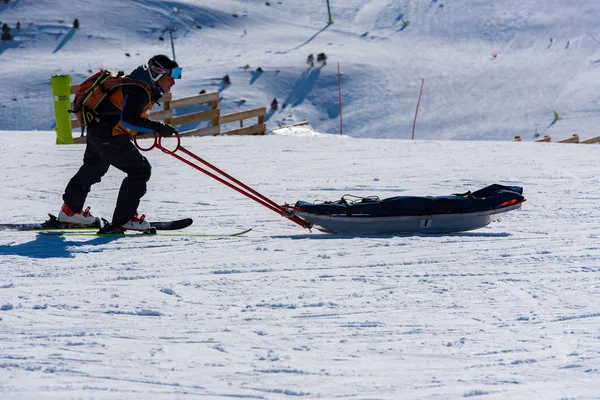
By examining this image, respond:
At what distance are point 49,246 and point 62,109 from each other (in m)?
7.57

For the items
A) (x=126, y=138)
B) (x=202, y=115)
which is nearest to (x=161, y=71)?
(x=126, y=138)

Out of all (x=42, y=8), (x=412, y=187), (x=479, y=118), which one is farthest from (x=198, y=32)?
(x=412, y=187)

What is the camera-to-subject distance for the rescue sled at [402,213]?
6293 mm

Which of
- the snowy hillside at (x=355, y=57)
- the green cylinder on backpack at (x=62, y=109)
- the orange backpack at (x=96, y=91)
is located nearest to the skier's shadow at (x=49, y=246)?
the orange backpack at (x=96, y=91)

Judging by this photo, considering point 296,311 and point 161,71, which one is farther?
point 161,71

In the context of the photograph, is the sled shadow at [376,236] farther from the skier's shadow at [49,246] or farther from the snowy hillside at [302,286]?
the skier's shadow at [49,246]

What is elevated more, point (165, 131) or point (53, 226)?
point (165, 131)

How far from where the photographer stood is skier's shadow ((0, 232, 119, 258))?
18.0 feet

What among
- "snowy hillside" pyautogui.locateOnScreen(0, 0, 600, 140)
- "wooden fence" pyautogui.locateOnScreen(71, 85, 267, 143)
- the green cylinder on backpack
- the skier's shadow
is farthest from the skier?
"snowy hillside" pyautogui.locateOnScreen(0, 0, 600, 140)

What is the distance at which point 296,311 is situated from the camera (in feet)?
14.3

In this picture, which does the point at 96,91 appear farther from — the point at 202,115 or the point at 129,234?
the point at 202,115

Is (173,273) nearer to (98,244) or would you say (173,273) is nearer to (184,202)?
(98,244)

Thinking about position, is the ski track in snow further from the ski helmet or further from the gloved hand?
the ski helmet

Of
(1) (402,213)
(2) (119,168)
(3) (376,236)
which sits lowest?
(3) (376,236)
